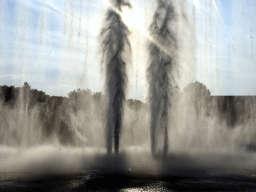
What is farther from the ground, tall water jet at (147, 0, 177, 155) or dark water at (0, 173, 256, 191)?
tall water jet at (147, 0, 177, 155)

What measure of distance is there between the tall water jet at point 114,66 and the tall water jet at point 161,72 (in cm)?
307

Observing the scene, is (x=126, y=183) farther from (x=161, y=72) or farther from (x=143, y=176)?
(x=161, y=72)

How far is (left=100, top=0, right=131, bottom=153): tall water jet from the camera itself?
25727 mm

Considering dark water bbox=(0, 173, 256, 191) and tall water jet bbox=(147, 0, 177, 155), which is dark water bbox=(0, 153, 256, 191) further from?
tall water jet bbox=(147, 0, 177, 155)

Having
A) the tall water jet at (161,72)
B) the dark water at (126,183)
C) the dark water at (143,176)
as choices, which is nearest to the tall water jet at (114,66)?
the tall water jet at (161,72)

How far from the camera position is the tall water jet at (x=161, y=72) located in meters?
27.4

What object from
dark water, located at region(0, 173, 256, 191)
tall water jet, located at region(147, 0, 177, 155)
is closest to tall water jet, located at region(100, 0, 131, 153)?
tall water jet, located at region(147, 0, 177, 155)

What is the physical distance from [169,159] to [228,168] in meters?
4.77

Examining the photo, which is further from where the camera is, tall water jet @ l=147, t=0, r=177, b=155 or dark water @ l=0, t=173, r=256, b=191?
tall water jet @ l=147, t=0, r=177, b=155

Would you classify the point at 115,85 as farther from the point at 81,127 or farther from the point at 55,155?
the point at 81,127

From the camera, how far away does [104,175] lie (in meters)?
17.0

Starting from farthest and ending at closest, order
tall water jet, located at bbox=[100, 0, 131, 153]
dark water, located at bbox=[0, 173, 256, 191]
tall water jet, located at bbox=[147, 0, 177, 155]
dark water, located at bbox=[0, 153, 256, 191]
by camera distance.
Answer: tall water jet, located at bbox=[147, 0, 177, 155] → tall water jet, located at bbox=[100, 0, 131, 153] → dark water, located at bbox=[0, 153, 256, 191] → dark water, located at bbox=[0, 173, 256, 191]

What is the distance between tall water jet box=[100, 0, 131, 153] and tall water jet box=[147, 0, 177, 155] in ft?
10.1

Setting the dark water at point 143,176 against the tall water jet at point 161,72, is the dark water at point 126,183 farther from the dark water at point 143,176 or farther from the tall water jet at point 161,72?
the tall water jet at point 161,72
